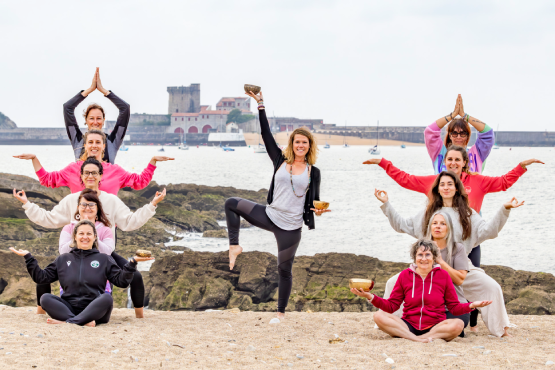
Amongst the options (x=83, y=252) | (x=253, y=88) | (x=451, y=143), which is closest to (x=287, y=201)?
(x=253, y=88)

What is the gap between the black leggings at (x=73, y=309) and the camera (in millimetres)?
4891

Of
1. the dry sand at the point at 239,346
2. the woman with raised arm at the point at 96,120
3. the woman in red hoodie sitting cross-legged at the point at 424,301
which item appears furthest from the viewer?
the woman with raised arm at the point at 96,120

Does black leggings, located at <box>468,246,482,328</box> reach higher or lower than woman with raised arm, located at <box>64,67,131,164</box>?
lower

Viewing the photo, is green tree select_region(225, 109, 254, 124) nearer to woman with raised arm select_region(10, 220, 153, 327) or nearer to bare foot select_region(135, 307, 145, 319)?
bare foot select_region(135, 307, 145, 319)

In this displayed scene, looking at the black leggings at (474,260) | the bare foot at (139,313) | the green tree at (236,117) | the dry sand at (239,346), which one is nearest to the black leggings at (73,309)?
the dry sand at (239,346)

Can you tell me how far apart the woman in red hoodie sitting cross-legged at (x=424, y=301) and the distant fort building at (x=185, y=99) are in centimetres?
10302

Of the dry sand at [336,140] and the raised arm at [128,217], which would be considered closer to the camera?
the raised arm at [128,217]

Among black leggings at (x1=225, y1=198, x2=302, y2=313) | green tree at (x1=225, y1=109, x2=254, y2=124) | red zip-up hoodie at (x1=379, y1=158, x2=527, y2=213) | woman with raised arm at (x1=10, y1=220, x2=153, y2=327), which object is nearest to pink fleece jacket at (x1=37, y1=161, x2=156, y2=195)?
woman with raised arm at (x1=10, y1=220, x2=153, y2=327)

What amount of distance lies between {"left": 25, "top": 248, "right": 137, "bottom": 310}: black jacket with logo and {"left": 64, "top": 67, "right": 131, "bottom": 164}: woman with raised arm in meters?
1.04

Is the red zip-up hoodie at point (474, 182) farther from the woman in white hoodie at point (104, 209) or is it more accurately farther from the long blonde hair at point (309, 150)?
the woman in white hoodie at point (104, 209)

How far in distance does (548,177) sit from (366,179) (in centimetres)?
2068

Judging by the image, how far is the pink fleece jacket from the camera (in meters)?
5.42

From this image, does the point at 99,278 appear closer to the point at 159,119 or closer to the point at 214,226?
the point at 214,226

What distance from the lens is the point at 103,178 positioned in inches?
216
